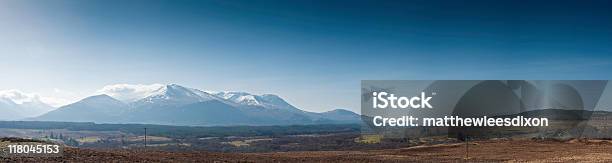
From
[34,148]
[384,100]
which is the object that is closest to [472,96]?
[384,100]

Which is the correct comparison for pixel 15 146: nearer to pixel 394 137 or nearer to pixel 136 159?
pixel 136 159

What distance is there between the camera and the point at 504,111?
131 m

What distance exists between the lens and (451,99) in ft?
430

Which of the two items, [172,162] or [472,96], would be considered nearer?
[172,162]

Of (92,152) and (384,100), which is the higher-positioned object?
(384,100)

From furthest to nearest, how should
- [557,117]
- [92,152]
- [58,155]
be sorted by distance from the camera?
[557,117], [92,152], [58,155]

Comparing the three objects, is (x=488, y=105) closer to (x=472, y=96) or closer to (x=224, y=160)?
(x=472, y=96)

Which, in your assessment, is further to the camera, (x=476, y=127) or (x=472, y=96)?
(x=472, y=96)

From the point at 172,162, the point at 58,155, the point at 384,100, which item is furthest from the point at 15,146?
the point at 384,100

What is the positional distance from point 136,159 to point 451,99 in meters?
101

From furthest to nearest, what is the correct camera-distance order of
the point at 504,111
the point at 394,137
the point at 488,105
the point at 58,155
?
the point at 394,137, the point at 488,105, the point at 504,111, the point at 58,155

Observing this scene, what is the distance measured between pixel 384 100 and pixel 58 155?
33269 millimetres

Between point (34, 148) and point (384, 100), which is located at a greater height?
point (384, 100)

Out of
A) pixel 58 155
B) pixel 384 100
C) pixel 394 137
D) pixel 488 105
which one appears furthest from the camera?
pixel 394 137
